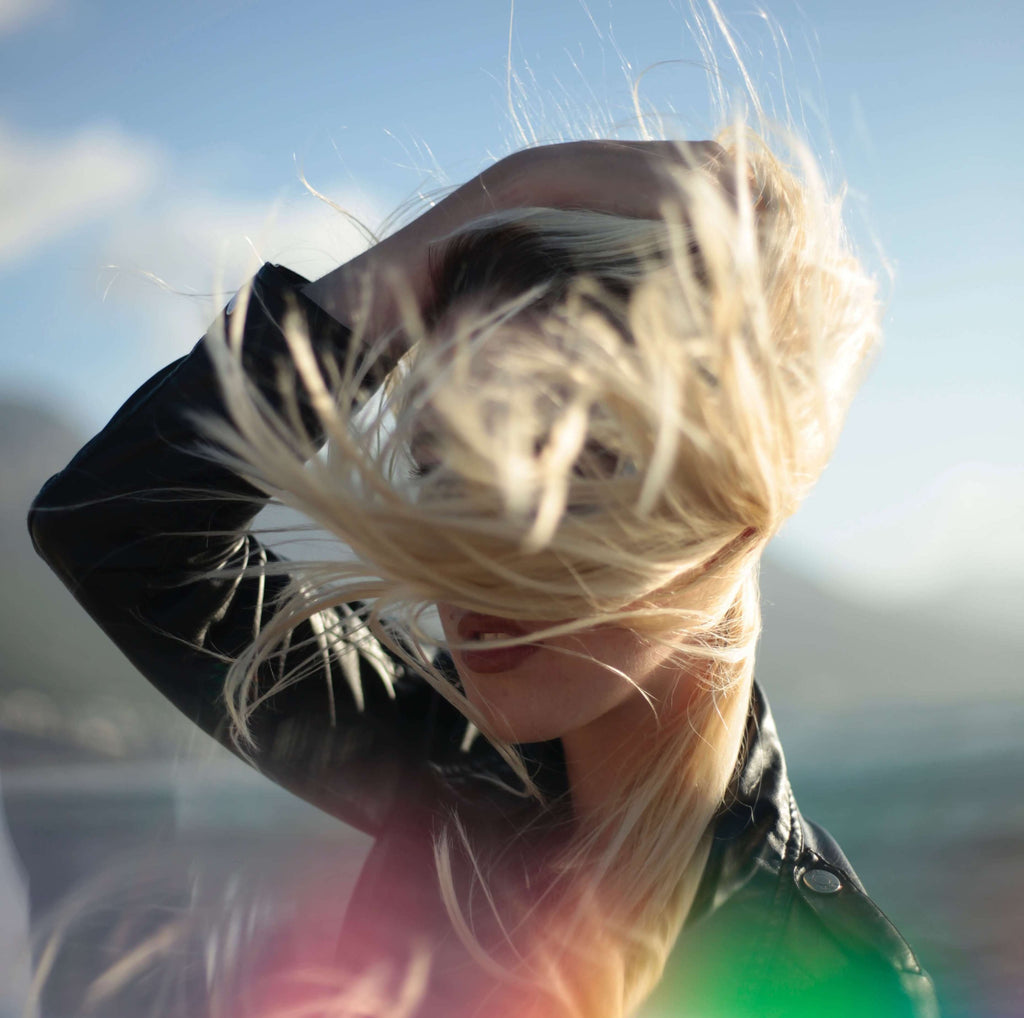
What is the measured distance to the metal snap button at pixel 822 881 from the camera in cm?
119

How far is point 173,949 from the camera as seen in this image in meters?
1.67

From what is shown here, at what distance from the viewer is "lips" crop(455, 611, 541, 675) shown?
1.06 m

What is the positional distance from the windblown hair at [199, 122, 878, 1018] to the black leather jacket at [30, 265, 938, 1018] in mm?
72

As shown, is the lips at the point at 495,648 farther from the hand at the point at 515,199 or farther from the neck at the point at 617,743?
the hand at the point at 515,199

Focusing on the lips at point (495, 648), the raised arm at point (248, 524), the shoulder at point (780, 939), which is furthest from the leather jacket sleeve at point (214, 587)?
the shoulder at point (780, 939)

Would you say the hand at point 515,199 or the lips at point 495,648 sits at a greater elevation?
the hand at point 515,199

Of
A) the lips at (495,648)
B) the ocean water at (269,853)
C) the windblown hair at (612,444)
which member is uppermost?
the windblown hair at (612,444)

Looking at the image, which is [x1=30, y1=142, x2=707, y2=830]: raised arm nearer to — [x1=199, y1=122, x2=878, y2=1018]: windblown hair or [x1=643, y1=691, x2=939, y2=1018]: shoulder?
[x1=199, y1=122, x2=878, y2=1018]: windblown hair

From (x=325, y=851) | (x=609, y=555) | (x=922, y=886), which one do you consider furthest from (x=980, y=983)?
(x=609, y=555)

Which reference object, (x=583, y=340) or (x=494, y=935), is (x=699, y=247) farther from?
(x=494, y=935)

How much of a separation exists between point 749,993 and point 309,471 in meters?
0.90

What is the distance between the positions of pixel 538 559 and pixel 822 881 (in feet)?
2.19

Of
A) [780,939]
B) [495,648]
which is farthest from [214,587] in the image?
[780,939]

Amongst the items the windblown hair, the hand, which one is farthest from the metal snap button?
the hand
